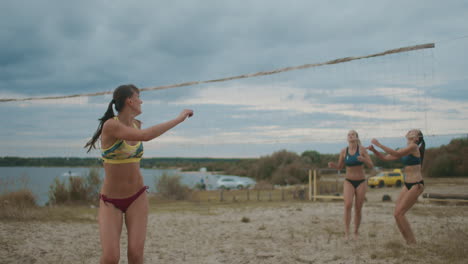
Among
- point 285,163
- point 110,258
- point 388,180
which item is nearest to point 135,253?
point 110,258

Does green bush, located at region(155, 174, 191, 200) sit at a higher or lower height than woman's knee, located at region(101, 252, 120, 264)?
lower

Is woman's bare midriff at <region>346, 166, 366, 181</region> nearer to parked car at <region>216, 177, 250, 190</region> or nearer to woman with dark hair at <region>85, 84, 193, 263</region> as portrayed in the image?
woman with dark hair at <region>85, 84, 193, 263</region>

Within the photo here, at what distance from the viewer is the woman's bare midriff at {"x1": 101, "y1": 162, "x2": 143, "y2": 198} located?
3.50m

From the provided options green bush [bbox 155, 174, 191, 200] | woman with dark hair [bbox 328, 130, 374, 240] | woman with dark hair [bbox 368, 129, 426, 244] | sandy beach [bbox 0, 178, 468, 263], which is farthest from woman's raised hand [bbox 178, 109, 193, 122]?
green bush [bbox 155, 174, 191, 200]

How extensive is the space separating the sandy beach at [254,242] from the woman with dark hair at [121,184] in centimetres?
275

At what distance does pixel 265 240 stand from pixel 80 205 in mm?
10418

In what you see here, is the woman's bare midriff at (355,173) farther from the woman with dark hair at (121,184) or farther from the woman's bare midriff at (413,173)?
the woman with dark hair at (121,184)

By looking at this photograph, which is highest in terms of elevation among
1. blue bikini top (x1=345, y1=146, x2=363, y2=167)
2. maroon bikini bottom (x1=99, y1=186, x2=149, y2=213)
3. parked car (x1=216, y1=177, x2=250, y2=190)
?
blue bikini top (x1=345, y1=146, x2=363, y2=167)

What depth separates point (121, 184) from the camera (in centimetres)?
351

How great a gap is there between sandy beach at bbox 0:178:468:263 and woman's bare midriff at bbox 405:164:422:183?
1.08 metres

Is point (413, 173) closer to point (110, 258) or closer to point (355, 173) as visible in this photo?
point (355, 173)

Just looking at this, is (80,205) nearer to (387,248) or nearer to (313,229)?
(313,229)

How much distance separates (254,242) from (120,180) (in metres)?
4.45

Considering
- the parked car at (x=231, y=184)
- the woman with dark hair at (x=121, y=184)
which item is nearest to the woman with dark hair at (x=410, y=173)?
the woman with dark hair at (x=121, y=184)
